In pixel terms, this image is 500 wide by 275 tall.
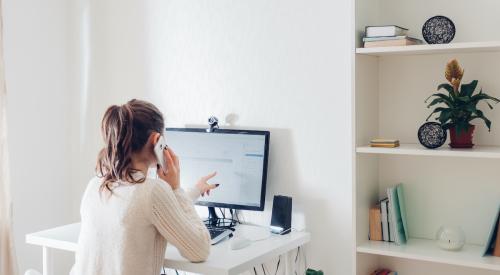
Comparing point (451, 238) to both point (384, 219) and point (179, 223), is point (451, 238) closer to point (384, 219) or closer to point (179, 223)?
point (384, 219)

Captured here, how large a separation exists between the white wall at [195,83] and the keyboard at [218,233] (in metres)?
0.29

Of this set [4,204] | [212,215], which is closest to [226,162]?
[212,215]

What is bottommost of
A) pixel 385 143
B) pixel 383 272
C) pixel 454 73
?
pixel 383 272

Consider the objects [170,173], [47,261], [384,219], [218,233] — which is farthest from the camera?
[47,261]

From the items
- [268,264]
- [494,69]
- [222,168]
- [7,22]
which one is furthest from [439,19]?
[7,22]

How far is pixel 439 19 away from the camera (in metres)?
2.31

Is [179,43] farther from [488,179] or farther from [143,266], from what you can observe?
[488,179]

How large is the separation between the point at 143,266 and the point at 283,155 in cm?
101

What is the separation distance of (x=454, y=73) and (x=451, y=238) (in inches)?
24.9

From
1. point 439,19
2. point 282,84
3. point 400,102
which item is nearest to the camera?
point 439,19

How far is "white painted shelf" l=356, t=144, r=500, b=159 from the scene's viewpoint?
6.92 feet

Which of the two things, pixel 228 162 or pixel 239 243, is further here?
pixel 228 162

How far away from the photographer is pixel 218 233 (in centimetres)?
261

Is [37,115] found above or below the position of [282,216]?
above
